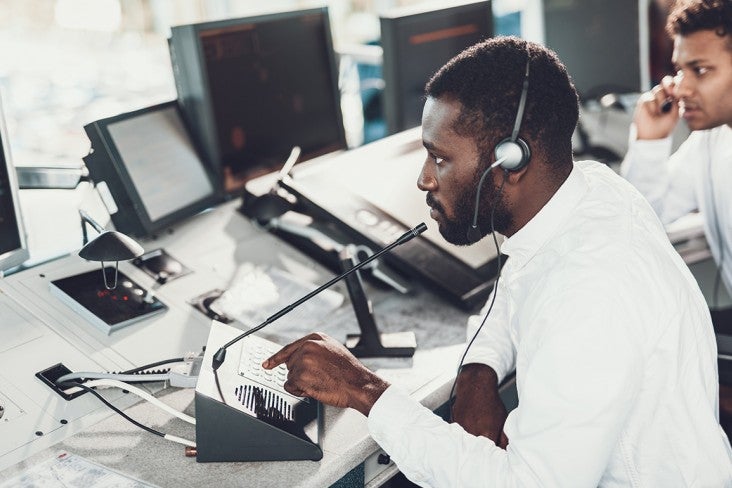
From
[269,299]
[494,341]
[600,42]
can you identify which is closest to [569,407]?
[494,341]

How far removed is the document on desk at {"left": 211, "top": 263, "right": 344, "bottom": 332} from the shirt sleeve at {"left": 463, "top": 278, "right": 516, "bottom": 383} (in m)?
0.30

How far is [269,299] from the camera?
1444mm

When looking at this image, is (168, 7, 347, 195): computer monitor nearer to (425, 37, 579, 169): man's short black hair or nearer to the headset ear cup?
(425, 37, 579, 169): man's short black hair

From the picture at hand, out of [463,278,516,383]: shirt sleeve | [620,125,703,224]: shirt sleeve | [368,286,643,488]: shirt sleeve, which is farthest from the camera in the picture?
[620,125,703,224]: shirt sleeve

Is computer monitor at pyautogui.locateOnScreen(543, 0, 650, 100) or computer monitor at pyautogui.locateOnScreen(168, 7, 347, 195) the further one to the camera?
computer monitor at pyautogui.locateOnScreen(543, 0, 650, 100)

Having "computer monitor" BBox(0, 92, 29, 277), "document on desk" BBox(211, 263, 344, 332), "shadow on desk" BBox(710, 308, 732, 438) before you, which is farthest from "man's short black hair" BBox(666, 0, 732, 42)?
"computer monitor" BBox(0, 92, 29, 277)

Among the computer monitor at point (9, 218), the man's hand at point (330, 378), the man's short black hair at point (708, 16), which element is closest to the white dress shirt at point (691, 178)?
the man's short black hair at point (708, 16)

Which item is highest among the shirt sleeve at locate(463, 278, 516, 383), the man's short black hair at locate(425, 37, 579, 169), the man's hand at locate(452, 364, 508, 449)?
the man's short black hair at locate(425, 37, 579, 169)

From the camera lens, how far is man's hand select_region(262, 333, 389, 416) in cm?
107

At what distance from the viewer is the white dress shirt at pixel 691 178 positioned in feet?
5.74

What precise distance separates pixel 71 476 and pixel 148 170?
2.59ft

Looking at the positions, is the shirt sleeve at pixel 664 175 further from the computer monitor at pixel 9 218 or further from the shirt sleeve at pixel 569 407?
the computer monitor at pixel 9 218

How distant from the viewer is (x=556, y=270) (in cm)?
98

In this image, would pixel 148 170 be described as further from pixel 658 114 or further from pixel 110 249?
pixel 658 114
